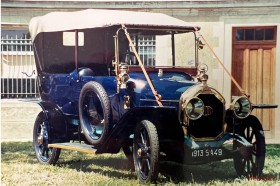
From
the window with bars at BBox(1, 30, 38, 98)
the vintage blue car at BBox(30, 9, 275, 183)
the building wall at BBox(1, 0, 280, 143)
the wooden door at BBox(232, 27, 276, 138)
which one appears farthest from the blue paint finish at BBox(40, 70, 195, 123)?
the window with bars at BBox(1, 30, 38, 98)

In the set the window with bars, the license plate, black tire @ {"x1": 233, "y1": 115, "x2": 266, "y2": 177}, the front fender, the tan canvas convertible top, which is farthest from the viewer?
the window with bars

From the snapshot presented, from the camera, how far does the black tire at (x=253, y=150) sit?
413 centimetres

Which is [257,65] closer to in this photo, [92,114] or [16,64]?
[92,114]

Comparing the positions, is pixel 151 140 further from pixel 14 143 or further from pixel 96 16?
pixel 14 143

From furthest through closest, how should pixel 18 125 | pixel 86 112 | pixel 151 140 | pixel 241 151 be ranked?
pixel 18 125, pixel 86 112, pixel 241 151, pixel 151 140

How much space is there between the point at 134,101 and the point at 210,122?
62cm

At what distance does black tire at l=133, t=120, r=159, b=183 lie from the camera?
367cm

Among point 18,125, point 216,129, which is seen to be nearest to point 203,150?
point 216,129

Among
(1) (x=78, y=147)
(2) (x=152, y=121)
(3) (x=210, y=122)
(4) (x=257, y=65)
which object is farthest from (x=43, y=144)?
(4) (x=257, y=65)

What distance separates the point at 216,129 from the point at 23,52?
367 centimetres

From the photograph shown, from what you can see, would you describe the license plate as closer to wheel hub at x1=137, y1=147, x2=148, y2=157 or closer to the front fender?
the front fender

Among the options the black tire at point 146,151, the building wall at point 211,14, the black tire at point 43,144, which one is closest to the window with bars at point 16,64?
the building wall at point 211,14

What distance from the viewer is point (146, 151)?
3.83 m

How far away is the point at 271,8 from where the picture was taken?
464 centimetres
